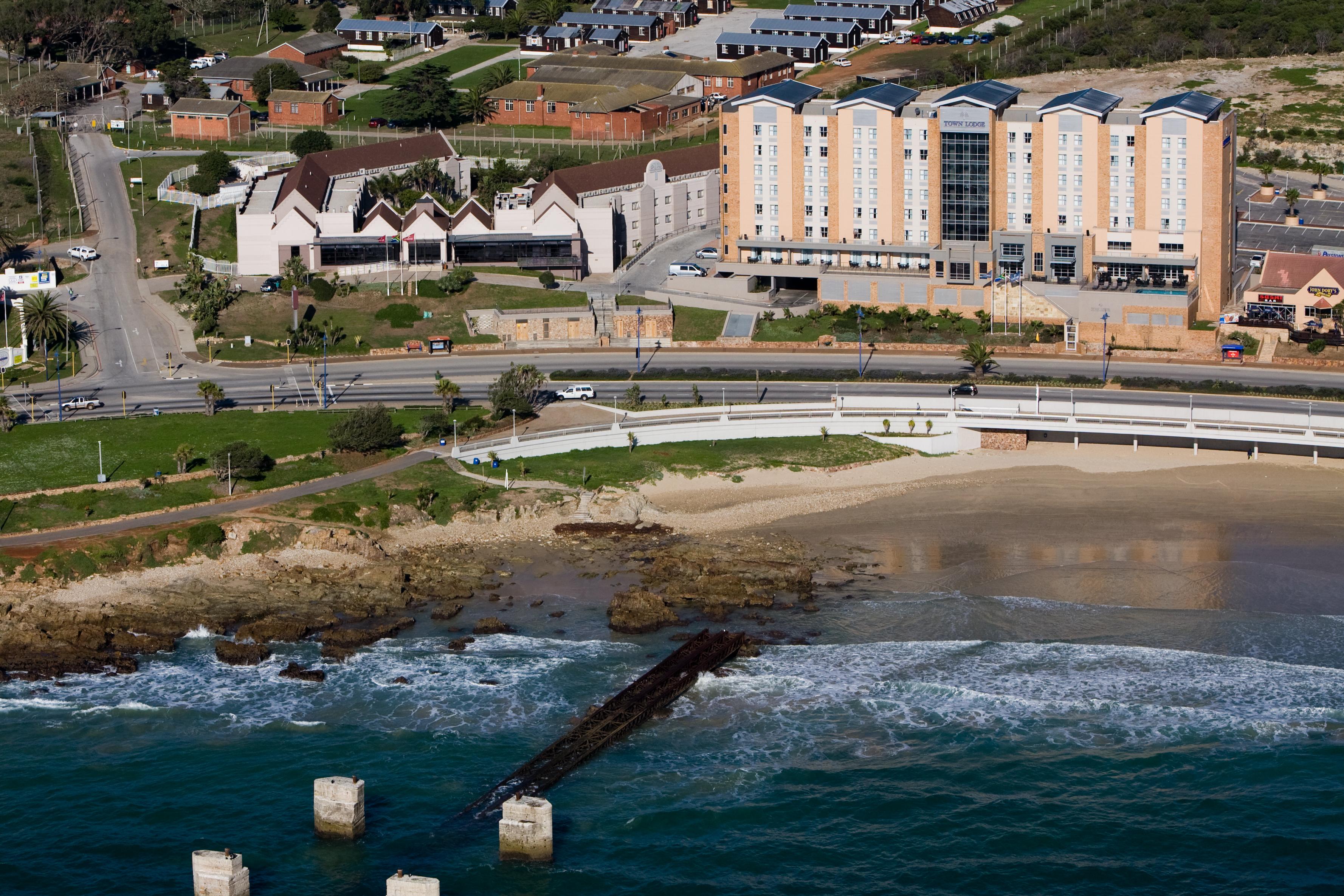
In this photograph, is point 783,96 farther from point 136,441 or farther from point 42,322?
point 136,441

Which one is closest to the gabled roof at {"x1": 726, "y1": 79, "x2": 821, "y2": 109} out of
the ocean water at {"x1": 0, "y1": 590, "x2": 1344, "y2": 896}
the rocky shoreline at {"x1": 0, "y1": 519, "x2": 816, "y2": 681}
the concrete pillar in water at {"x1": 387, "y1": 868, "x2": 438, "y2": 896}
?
the rocky shoreline at {"x1": 0, "y1": 519, "x2": 816, "y2": 681}

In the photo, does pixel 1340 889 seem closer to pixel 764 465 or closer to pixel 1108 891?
pixel 1108 891

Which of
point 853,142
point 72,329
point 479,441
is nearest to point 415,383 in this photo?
point 479,441

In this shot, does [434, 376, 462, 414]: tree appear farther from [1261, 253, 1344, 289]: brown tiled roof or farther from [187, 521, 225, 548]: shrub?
[1261, 253, 1344, 289]: brown tiled roof

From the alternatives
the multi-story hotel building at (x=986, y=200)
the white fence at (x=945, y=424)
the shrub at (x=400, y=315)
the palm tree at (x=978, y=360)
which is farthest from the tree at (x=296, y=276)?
the palm tree at (x=978, y=360)

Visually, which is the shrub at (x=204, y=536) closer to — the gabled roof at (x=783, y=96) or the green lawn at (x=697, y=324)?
the green lawn at (x=697, y=324)

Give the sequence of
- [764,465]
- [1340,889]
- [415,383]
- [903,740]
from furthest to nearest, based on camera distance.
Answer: [415,383] < [764,465] < [903,740] < [1340,889]
